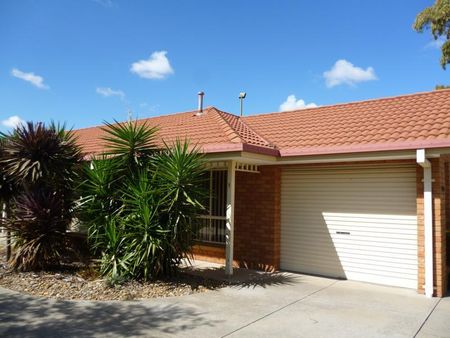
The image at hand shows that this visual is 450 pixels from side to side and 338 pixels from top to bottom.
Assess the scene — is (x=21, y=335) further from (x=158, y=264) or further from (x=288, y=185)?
(x=288, y=185)

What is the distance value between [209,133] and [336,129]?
3.23 metres

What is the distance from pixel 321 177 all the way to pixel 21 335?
23.1 ft

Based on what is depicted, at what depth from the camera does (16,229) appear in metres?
8.86

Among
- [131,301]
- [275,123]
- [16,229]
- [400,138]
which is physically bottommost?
[131,301]

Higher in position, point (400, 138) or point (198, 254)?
point (400, 138)

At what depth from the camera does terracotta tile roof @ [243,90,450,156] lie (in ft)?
26.5

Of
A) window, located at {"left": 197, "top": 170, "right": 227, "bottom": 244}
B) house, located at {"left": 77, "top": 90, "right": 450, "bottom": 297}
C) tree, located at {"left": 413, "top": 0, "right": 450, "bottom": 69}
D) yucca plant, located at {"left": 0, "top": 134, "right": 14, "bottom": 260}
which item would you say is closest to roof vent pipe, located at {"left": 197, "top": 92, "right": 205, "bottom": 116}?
house, located at {"left": 77, "top": 90, "right": 450, "bottom": 297}

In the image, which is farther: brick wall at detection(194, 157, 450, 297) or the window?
the window

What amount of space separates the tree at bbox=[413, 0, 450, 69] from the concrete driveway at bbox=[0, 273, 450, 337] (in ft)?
52.9

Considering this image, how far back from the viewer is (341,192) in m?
9.34

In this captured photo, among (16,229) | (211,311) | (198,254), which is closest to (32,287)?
(16,229)

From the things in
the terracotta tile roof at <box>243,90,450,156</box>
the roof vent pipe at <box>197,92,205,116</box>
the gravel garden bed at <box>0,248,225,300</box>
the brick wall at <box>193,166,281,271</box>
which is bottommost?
the gravel garden bed at <box>0,248,225,300</box>

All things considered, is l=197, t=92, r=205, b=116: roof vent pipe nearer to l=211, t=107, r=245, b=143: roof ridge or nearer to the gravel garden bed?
l=211, t=107, r=245, b=143: roof ridge

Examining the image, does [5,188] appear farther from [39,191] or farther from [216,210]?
[216,210]
